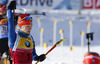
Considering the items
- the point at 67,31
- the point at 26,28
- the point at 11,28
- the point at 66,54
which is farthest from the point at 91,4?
the point at 11,28

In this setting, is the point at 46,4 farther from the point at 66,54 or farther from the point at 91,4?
the point at 66,54

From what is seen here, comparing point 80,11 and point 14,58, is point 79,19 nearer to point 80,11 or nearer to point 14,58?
point 80,11

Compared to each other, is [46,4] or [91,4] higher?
[46,4]

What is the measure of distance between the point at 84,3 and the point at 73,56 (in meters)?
5.99

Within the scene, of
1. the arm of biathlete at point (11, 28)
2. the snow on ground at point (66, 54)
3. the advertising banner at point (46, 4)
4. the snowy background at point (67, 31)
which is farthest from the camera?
the advertising banner at point (46, 4)

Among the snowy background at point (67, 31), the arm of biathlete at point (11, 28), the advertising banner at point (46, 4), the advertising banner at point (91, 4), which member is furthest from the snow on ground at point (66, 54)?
the arm of biathlete at point (11, 28)

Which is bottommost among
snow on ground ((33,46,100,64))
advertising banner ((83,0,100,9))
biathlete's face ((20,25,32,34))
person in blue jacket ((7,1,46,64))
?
snow on ground ((33,46,100,64))

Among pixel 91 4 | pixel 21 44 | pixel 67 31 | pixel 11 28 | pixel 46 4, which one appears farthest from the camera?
pixel 91 4

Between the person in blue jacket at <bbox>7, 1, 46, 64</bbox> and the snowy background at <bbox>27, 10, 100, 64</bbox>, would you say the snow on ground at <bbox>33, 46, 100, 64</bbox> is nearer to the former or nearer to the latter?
the snowy background at <bbox>27, 10, 100, 64</bbox>

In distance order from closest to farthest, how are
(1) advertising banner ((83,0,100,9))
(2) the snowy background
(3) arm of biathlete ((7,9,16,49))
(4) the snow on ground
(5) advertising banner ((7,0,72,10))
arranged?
(3) arm of biathlete ((7,9,16,49))
(4) the snow on ground
(2) the snowy background
(5) advertising banner ((7,0,72,10))
(1) advertising banner ((83,0,100,9))

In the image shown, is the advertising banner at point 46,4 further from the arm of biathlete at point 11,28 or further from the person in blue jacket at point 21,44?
the arm of biathlete at point 11,28

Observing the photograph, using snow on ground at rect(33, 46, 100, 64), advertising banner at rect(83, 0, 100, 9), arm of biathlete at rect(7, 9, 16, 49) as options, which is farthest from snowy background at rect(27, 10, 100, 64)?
arm of biathlete at rect(7, 9, 16, 49)

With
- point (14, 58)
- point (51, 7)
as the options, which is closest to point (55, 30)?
point (51, 7)

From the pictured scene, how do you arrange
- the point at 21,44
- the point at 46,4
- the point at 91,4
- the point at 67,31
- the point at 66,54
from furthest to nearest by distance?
the point at 91,4 → the point at 46,4 → the point at 67,31 → the point at 66,54 → the point at 21,44
